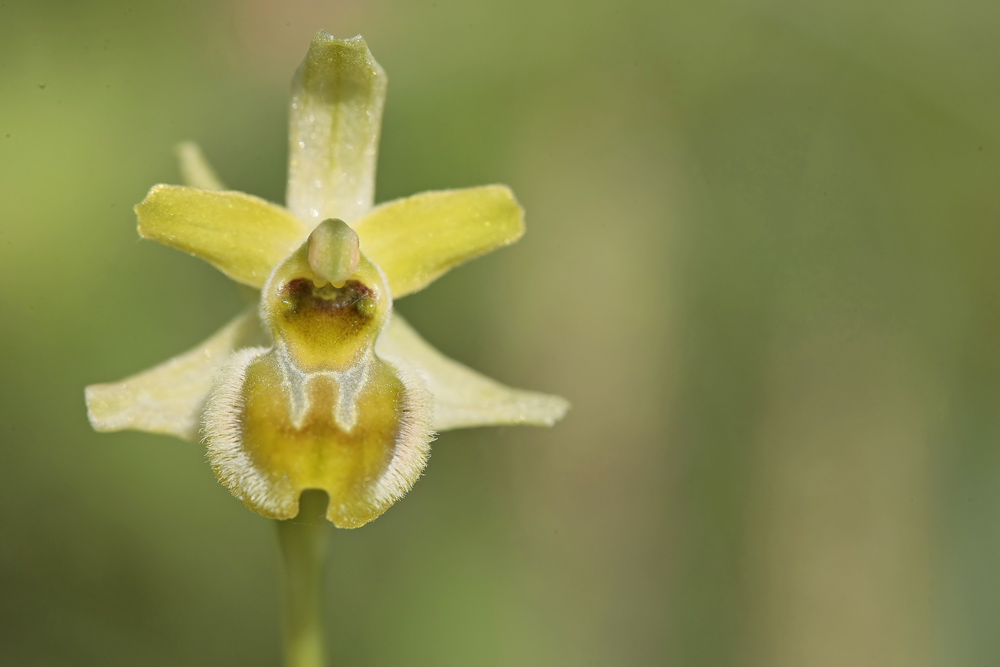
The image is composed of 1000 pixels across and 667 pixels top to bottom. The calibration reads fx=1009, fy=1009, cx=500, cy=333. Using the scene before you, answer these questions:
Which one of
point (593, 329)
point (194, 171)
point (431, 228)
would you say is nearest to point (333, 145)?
point (431, 228)

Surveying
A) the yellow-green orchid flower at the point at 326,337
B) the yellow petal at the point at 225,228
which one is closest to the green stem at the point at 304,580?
the yellow-green orchid flower at the point at 326,337

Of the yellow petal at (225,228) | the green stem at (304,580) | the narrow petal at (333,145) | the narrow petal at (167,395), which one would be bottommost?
the green stem at (304,580)

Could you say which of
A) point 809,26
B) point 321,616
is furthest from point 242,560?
point 809,26

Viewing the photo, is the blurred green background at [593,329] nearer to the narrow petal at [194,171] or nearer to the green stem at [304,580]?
the narrow petal at [194,171]

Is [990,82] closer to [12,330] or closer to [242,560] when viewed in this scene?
[242,560]

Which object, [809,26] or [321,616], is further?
[809,26]

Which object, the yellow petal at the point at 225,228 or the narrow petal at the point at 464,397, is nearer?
the yellow petal at the point at 225,228

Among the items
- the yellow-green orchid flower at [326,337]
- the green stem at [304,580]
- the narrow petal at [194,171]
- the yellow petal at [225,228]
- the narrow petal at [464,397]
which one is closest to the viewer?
the yellow-green orchid flower at [326,337]
